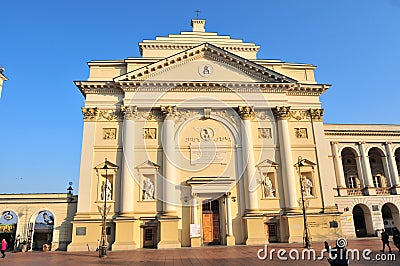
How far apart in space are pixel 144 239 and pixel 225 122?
42.4ft

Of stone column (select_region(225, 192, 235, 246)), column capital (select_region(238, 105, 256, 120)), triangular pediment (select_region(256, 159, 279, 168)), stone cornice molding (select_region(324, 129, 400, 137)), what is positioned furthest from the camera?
stone cornice molding (select_region(324, 129, 400, 137))

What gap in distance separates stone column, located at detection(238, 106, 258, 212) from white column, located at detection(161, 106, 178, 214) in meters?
6.52

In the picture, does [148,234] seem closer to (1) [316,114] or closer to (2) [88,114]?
(2) [88,114]

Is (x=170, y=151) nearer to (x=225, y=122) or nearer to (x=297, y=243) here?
(x=225, y=122)

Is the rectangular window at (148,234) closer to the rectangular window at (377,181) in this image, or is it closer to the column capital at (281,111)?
the column capital at (281,111)

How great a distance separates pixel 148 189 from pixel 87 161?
243 inches

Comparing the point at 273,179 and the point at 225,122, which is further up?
the point at 225,122

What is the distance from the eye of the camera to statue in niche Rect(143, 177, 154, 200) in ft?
90.6

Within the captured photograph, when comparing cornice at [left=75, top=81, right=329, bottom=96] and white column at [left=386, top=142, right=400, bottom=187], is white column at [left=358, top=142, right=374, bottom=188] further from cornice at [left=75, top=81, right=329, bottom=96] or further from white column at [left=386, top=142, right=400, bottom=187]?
cornice at [left=75, top=81, right=329, bottom=96]

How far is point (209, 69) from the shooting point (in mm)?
31234

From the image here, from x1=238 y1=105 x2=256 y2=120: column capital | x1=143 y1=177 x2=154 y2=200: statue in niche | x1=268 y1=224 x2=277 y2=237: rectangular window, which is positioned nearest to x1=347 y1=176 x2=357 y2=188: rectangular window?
x1=268 y1=224 x2=277 y2=237: rectangular window

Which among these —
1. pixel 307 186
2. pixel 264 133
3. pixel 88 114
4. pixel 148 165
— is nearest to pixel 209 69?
pixel 264 133

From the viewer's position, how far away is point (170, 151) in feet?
93.6

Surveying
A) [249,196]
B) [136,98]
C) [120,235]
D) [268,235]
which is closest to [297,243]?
[268,235]
